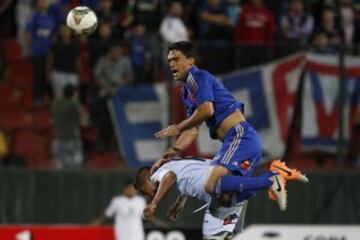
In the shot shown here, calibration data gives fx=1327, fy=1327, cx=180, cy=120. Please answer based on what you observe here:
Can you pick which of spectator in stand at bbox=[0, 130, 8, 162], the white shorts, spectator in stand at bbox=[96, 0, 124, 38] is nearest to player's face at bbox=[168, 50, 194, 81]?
the white shorts

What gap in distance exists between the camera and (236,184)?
14836mm

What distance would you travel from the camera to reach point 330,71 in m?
22.2

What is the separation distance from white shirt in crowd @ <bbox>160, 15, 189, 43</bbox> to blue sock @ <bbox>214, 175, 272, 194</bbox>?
311 inches

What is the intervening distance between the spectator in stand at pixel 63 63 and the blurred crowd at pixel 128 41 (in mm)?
17

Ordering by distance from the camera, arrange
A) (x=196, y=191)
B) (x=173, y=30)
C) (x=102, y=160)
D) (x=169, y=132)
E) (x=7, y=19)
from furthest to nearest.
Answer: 1. (x=7, y=19)
2. (x=173, y=30)
3. (x=102, y=160)
4. (x=196, y=191)
5. (x=169, y=132)

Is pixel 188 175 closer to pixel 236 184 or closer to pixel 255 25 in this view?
pixel 236 184

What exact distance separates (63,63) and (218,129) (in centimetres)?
737

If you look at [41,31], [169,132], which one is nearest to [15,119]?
[41,31]

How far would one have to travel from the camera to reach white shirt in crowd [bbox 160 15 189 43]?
22.6 m

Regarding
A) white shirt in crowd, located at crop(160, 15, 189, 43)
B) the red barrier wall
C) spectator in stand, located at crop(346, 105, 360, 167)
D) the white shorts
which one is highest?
white shirt in crowd, located at crop(160, 15, 189, 43)

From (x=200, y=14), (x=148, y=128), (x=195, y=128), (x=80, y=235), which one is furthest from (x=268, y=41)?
(x=195, y=128)

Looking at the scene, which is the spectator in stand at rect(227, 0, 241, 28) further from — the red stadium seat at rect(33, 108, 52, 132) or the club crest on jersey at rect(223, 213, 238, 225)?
the club crest on jersey at rect(223, 213, 238, 225)

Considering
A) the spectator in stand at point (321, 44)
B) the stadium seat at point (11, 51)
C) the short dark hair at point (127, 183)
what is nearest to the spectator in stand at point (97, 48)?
the stadium seat at point (11, 51)

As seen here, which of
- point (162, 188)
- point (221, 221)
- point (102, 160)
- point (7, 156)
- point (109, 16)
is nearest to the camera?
point (162, 188)
